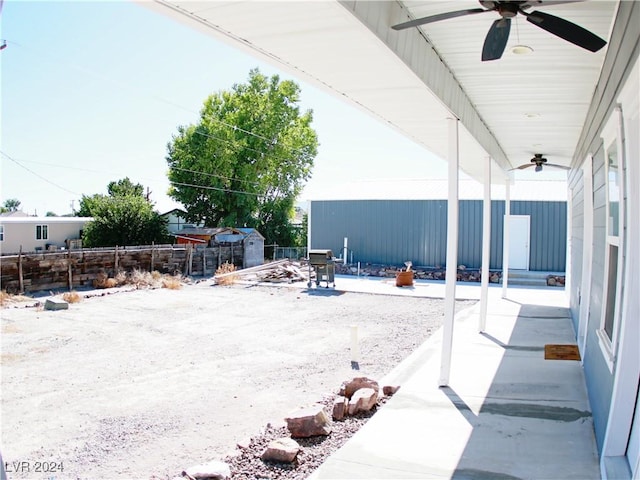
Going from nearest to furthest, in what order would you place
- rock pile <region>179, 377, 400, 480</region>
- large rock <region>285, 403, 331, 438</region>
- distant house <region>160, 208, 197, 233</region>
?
rock pile <region>179, 377, 400, 480</region>
large rock <region>285, 403, 331, 438</region>
distant house <region>160, 208, 197, 233</region>

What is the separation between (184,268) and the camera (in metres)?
20.3

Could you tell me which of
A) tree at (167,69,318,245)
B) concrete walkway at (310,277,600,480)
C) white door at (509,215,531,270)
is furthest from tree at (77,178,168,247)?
concrete walkway at (310,277,600,480)

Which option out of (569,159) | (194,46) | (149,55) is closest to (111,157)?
(149,55)

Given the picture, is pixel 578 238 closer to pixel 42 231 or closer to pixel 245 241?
pixel 245 241

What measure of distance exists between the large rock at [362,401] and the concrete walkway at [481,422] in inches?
8.5

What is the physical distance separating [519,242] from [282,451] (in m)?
17.0

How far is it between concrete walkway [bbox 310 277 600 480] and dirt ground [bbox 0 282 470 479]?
1.29 m

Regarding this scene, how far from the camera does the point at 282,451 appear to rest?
4.24m

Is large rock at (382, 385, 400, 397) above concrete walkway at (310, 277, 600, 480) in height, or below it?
below

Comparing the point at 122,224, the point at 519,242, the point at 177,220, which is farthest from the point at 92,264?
the point at 177,220

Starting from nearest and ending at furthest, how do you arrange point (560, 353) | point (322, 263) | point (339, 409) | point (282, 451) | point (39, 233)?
point (282, 451), point (339, 409), point (560, 353), point (322, 263), point (39, 233)

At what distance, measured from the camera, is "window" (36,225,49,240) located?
29000 millimetres

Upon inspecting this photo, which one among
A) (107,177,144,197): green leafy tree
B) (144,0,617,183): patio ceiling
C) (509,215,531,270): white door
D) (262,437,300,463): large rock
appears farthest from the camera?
(107,177,144,197): green leafy tree

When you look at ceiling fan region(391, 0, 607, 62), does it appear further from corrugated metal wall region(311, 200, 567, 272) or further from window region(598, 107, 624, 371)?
corrugated metal wall region(311, 200, 567, 272)
